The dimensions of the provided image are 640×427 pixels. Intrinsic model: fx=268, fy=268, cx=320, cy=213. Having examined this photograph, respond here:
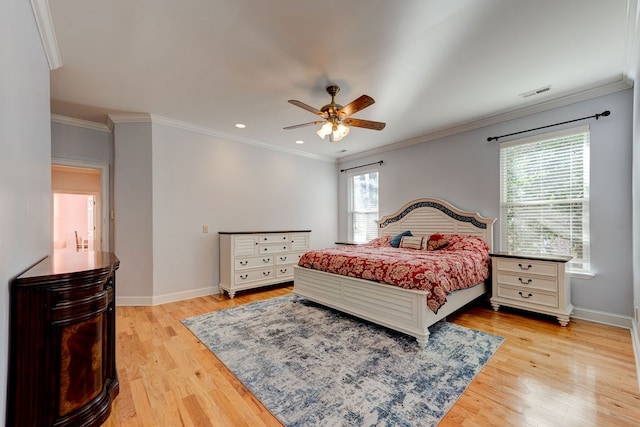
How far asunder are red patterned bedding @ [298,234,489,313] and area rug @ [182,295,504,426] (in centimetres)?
46

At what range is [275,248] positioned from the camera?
4617 mm

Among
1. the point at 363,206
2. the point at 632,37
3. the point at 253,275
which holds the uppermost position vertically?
the point at 632,37

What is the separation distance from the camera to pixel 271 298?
401cm

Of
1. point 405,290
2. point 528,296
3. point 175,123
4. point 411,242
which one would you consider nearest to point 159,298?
point 175,123

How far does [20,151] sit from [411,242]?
13.6ft

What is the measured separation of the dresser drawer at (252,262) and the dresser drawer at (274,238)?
266 millimetres

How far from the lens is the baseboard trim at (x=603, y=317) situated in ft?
9.35

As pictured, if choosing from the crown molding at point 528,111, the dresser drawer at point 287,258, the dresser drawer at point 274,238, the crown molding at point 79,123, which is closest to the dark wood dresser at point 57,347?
the dresser drawer at point 274,238

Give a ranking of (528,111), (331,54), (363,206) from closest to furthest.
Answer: (331,54), (528,111), (363,206)

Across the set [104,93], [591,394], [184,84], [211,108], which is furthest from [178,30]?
[591,394]

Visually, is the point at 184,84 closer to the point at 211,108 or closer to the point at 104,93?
the point at 211,108

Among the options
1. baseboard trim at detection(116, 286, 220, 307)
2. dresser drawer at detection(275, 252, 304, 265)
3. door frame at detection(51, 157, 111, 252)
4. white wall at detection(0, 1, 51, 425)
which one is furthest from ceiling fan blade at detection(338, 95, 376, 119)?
door frame at detection(51, 157, 111, 252)

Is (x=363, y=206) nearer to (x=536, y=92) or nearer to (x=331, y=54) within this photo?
(x=536, y=92)

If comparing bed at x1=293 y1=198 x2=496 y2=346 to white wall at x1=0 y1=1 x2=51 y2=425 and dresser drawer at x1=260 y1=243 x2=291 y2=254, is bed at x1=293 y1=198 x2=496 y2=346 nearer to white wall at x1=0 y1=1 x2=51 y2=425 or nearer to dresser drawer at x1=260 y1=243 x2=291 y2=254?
dresser drawer at x1=260 y1=243 x2=291 y2=254
